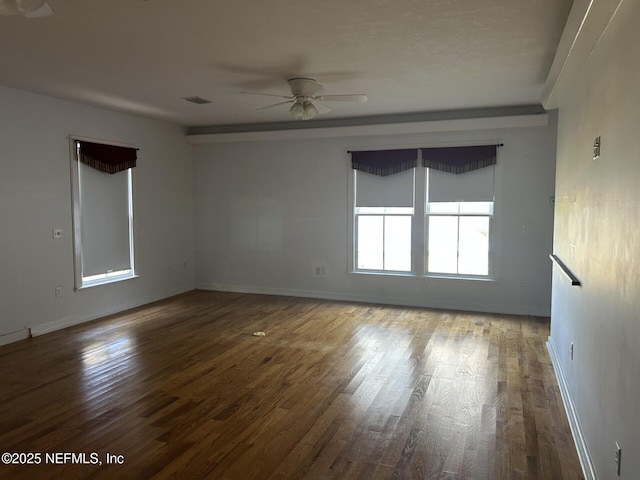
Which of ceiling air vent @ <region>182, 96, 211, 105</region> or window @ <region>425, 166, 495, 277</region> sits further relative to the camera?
window @ <region>425, 166, 495, 277</region>

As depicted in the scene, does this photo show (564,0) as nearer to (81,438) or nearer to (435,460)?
(435,460)

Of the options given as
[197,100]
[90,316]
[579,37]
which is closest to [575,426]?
[579,37]

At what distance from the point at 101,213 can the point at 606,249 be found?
5.66 meters

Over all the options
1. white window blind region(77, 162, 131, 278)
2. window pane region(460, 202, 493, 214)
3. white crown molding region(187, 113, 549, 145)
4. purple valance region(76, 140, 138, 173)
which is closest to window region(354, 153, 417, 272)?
white crown molding region(187, 113, 549, 145)

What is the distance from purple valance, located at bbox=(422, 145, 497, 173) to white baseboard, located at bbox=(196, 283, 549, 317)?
6.08 feet

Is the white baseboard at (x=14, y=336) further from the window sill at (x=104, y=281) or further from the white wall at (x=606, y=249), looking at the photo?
the white wall at (x=606, y=249)

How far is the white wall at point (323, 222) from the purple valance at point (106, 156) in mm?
1561

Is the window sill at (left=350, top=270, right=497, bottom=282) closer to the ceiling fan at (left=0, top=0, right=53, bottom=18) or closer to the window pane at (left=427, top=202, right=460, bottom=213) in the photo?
the window pane at (left=427, top=202, right=460, bottom=213)

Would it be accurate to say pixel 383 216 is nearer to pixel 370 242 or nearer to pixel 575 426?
pixel 370 242

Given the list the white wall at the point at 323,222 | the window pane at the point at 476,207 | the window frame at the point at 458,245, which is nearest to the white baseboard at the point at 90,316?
the white wall at the point at 323,222

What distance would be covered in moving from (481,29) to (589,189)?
4.29 feet

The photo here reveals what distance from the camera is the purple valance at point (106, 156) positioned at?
575 cm

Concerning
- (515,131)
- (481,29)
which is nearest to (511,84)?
(515,131)

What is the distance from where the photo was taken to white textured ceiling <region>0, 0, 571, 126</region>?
114 inches
